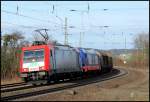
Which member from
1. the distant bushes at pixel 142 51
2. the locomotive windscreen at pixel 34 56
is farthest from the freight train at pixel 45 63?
the distant bushes at pixel 142 51

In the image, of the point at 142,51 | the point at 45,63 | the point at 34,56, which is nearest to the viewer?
the point at 45,63

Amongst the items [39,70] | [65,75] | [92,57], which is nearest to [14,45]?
[92,57]

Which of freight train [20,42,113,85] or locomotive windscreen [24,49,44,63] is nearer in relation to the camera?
freight train [20,42,113,85]

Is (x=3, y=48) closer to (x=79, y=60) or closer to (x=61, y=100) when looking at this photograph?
(x=79, y=60)

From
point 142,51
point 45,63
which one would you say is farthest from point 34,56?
point 142,51

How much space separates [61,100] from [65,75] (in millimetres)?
16939

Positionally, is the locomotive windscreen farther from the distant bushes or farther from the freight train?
the distant bushes

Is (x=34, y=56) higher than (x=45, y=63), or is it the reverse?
(x=34, y=56)

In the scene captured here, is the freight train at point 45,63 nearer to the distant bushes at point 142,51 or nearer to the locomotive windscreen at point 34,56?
the locomotive windscreen at point 34,56

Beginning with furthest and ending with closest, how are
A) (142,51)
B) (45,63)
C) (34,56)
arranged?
(142,51) < (34,56) < (45,63)

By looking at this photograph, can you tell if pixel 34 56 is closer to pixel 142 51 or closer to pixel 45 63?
pixel 45 63

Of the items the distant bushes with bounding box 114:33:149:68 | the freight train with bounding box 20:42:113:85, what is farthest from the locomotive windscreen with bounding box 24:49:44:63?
the distant bushes with bounding box 114:33:149:68

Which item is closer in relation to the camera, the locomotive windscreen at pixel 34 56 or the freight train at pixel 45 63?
the freight train at pixel 45 63

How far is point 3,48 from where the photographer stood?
4422 centimetres
